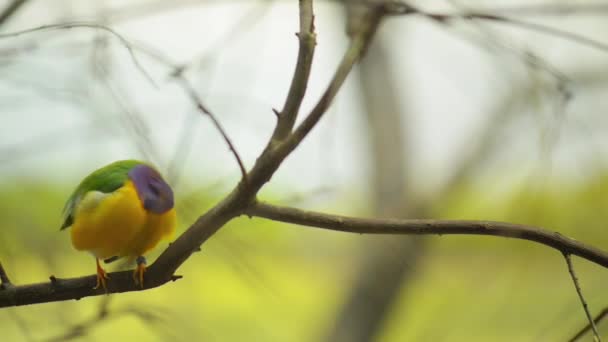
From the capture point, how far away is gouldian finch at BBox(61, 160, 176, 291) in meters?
0.40

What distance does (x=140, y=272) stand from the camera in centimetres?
41

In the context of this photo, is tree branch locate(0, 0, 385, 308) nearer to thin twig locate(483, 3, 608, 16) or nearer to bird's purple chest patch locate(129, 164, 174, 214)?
bird's purple chest patch locate(129, 164, 174, 214)

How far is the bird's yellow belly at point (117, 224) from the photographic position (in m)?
0.40

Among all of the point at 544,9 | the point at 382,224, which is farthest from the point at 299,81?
the point at 544,9

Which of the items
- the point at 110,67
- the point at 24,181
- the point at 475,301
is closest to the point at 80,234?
the point at 110,67

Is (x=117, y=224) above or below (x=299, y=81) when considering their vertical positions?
below

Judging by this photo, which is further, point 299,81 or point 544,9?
point 544,9

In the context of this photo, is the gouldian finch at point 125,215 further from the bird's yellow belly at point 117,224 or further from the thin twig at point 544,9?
the thin twig at point 544,9

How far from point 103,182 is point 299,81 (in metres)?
0.15

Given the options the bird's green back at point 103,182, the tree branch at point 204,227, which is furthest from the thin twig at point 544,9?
the bird's green back at point 103,182

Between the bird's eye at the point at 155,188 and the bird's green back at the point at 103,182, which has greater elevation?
the bird's eye at the point at 155,188

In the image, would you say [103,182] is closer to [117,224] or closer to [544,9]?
[117,224]

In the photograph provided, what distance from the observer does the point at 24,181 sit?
777 mm

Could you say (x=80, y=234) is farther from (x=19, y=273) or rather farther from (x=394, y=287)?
(x=394, y=287)
